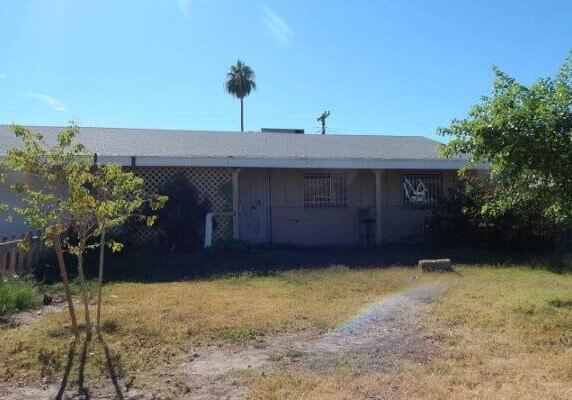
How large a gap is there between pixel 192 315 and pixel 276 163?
7.51 meters

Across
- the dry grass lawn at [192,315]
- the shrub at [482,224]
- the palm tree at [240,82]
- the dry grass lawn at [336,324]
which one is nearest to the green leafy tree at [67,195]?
the dry grass lawn at [192,315]

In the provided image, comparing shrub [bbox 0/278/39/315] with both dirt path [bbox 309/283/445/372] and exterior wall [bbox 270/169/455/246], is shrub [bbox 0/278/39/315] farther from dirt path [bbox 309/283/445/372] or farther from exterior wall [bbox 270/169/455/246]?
exterior wall [bbox 270/169/455/246]

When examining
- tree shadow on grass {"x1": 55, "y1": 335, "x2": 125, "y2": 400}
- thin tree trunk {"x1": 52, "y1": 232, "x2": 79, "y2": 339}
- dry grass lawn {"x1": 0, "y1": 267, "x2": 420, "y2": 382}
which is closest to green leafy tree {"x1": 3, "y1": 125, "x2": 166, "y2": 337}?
thin tree trunk {"x1": 52, "y1": 232, "x2": 79, "y2": 339}

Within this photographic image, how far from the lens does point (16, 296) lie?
805cm

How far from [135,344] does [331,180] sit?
10766 mm

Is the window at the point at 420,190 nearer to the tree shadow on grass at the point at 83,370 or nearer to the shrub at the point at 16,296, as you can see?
the shrub at the point at 16,296

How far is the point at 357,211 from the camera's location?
16.3m

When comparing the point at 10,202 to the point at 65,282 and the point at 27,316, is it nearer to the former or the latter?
the point at 27,316

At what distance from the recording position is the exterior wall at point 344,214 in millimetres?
15695

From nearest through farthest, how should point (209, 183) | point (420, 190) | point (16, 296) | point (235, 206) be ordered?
1. point (16, 296)
2. point (235, 206)
3. point (209, 183)
4. point (420, 190)

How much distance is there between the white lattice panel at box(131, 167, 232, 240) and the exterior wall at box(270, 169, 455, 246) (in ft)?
4.26

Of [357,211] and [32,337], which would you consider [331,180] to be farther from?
[32,337]

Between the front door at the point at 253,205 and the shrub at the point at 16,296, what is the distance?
6.98 m

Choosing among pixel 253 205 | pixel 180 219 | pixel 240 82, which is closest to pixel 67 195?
pixel 180 219
